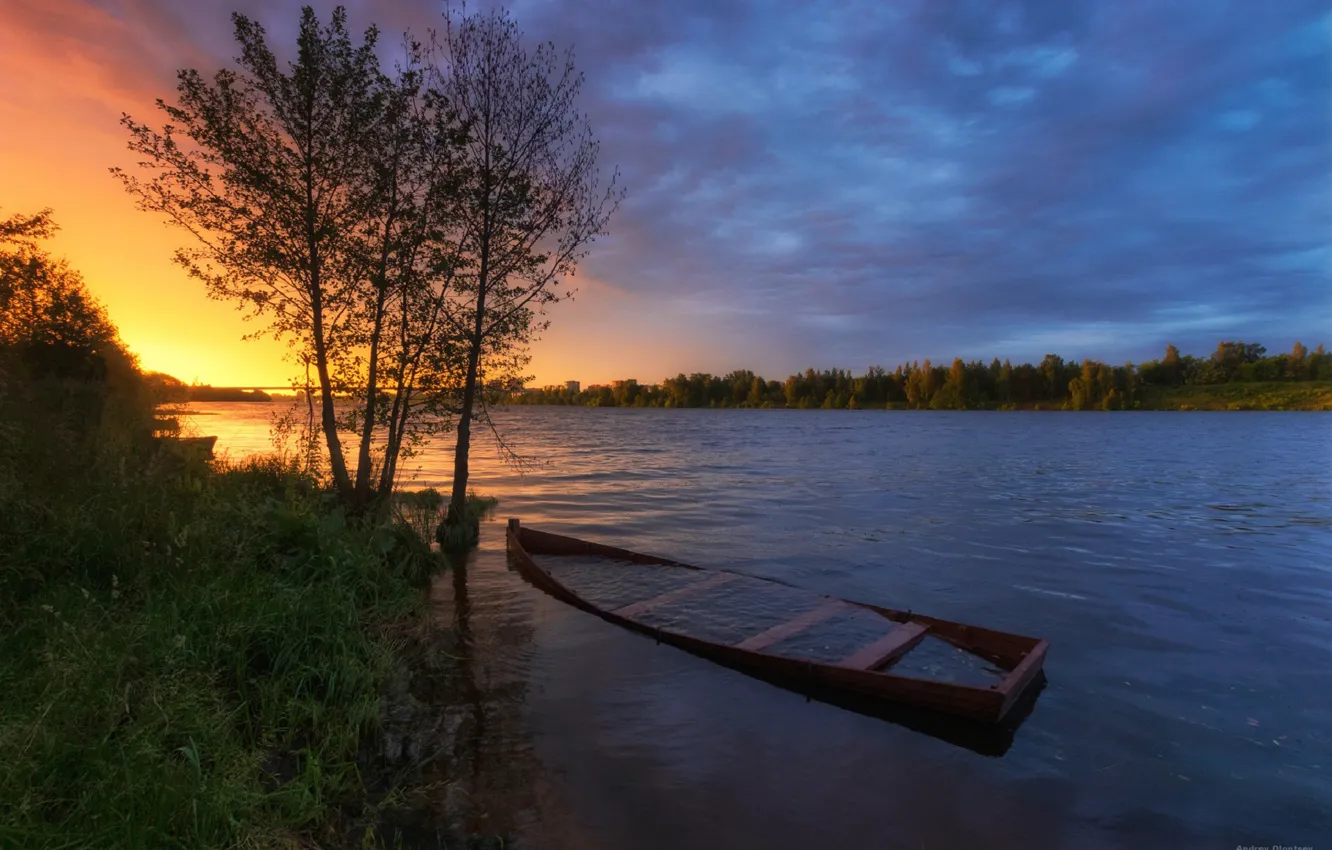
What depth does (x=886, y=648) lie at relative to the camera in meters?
9.93

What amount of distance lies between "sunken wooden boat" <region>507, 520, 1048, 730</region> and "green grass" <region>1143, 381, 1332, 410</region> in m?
201

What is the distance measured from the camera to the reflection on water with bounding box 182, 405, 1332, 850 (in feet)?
21.6

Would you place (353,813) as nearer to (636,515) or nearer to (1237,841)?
(1237,841)

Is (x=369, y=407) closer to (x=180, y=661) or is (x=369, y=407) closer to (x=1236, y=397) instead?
(x=180, y=661)

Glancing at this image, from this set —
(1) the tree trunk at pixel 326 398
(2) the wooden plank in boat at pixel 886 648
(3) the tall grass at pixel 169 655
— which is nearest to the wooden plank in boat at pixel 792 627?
(2) the wooden plank in boat at pixel 886 648

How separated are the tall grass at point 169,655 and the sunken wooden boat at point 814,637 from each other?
182 inches

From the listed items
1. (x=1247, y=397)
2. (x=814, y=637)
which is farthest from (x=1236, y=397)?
(x=814, y=637)

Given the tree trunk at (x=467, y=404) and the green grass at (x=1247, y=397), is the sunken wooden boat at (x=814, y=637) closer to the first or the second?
the tree trunk at (x=467, y=404)

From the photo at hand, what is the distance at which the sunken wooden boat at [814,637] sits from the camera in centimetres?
858

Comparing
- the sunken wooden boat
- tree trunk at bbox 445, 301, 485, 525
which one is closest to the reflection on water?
the sunken wooden boat

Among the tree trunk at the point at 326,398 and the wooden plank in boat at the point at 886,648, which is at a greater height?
the tree trunk at the point at 326,398

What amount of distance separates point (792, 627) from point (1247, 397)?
219894mm

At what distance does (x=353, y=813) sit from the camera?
5707 mm

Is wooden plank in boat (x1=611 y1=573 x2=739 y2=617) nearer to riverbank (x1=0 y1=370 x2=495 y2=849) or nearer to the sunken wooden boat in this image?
the sunken wooden boat
